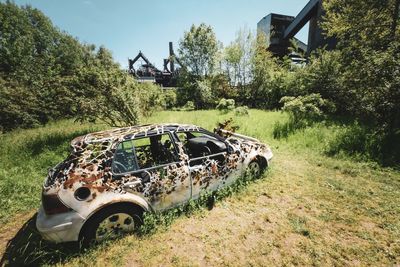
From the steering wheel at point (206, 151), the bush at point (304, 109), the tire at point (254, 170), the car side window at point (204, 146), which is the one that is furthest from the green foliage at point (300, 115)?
the steering wheel at point (206, 151)

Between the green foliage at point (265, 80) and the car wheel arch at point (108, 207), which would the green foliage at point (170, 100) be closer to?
the green foliage at point (265, 80)

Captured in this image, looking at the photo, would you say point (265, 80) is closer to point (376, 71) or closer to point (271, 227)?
point (376, 71)

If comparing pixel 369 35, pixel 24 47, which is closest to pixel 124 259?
pixel 369 35

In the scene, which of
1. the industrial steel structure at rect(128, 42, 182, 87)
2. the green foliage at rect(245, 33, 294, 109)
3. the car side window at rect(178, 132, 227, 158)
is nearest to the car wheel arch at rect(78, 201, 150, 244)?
the car side window at rect(178, 132, 227, 158)

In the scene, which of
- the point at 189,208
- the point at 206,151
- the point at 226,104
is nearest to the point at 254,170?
the point at 206,151

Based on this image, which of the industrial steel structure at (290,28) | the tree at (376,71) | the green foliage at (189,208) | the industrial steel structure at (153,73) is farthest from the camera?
the industrial steel structure at (153,73)

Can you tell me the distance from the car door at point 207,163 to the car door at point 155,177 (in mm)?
212

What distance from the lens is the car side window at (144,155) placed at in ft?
10.6

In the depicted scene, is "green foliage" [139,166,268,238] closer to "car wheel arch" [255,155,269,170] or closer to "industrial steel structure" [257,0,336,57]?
"car wheel arch" [255,155,269,170]

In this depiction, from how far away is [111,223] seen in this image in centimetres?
310

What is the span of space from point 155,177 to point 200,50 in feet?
82.4

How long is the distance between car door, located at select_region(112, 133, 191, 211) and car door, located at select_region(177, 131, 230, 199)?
212 millimetres

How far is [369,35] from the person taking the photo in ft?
32.7

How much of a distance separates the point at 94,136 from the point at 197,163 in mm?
1895
